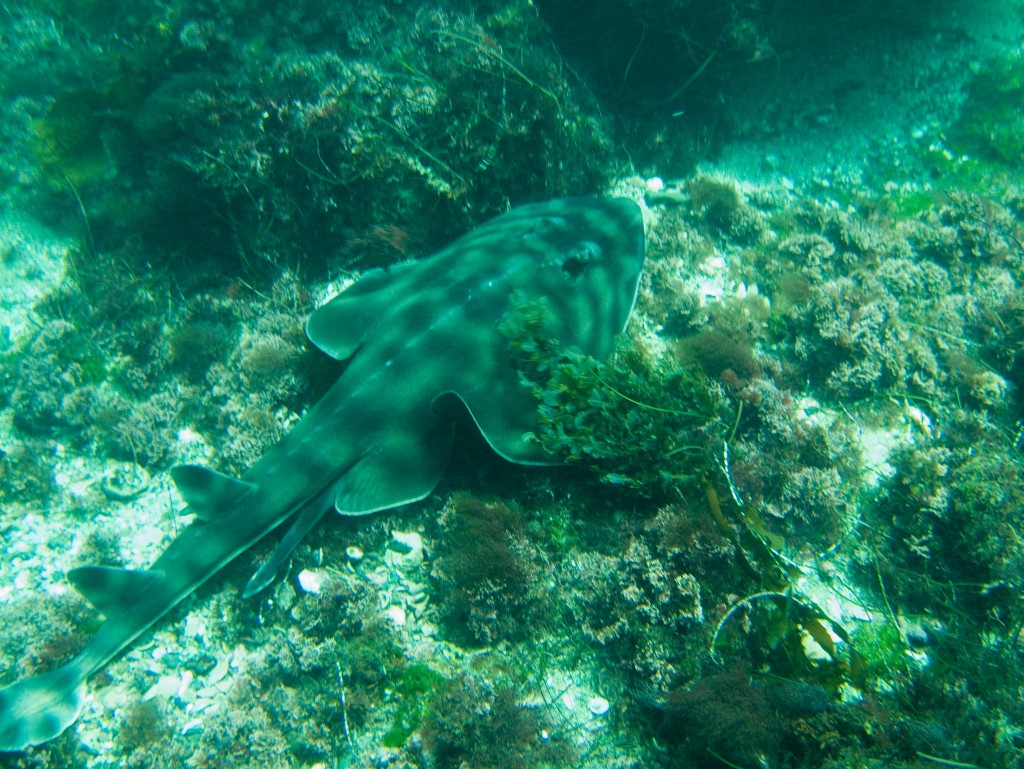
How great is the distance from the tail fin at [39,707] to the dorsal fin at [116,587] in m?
0.46

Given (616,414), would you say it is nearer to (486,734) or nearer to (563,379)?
(563,379)

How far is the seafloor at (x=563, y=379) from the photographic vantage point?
11.0ft

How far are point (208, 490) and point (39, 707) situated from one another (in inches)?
73.1

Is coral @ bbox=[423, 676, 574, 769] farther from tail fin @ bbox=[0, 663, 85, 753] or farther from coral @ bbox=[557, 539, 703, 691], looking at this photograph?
tail fin @ bbox=[0, 663, 85, 753]

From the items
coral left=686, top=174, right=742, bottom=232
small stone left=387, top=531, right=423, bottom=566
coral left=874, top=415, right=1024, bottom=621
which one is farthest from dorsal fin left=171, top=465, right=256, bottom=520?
coral left=686, top=174, right=742, bottom=232

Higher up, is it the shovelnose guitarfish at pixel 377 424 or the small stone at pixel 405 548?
the shovelnose guitarfish at pixel 377 424

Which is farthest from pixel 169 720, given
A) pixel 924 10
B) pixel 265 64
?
pixel 924 10

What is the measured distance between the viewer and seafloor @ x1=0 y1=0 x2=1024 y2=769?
3359mm

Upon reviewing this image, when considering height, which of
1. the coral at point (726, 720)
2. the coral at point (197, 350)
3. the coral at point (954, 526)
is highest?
the coral at point (197, 350)

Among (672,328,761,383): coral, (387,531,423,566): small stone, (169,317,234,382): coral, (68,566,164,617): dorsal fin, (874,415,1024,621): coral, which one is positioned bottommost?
(874,415,1024,621): coral

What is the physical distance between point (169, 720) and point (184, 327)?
12.3 feet

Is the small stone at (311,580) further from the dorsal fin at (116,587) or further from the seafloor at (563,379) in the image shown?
the dorsal fin at (116,587)

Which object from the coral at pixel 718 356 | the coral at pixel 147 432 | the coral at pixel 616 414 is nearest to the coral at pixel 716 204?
the coral at pixel 718 356

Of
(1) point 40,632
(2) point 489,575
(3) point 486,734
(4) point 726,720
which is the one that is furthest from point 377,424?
Answer: (1) point 40,632
